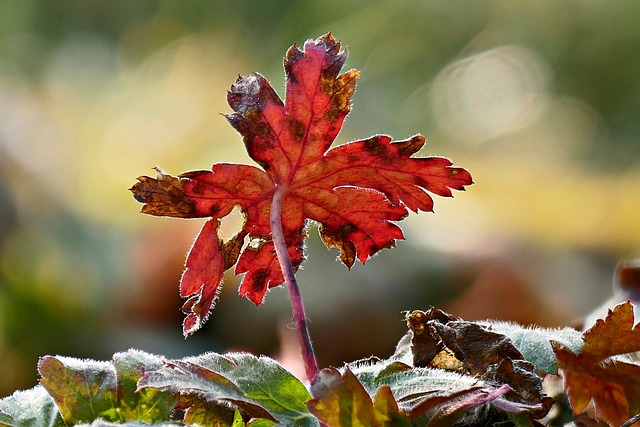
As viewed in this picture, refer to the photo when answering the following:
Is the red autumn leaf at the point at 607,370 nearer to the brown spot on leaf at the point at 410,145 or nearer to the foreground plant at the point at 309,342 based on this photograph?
the foreground plant at the point at 309,342

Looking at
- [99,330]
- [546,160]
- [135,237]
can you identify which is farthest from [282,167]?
[546,160]

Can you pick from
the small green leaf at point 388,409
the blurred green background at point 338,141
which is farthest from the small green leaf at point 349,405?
the blurred green background at point 338,141

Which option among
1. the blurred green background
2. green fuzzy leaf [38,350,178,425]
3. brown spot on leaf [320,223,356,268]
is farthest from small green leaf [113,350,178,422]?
the blurred green background

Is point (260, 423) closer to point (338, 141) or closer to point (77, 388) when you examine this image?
point (77, 388)

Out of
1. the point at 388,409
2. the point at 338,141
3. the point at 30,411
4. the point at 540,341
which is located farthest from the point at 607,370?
the point at 338,141

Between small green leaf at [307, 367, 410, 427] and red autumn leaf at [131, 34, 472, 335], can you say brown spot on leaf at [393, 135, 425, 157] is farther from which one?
small green leaf at [307, 367, 410, 427]
